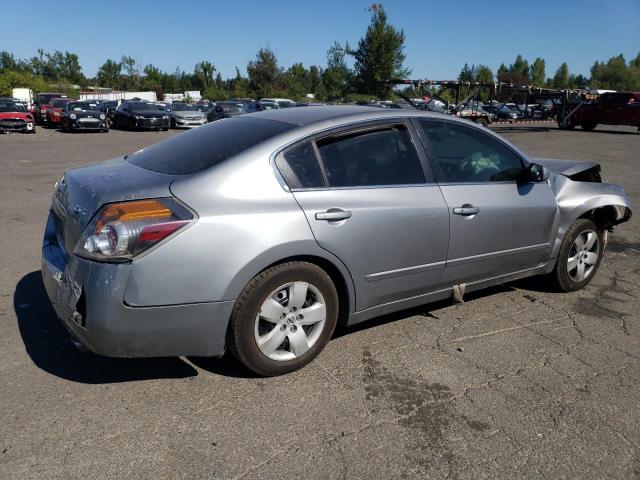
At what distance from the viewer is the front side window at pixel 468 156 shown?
387 cm

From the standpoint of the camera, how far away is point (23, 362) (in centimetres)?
332

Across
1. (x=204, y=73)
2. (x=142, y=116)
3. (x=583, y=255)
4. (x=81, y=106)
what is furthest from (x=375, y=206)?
(x=204, y=73)

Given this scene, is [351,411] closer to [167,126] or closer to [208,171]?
[208,171]

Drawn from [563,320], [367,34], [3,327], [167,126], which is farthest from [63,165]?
[367,34]

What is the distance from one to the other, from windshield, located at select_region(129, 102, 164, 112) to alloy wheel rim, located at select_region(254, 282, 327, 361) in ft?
80.5

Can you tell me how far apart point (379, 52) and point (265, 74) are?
2355 centimetres

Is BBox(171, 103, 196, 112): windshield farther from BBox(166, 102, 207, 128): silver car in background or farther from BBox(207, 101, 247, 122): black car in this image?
BBox(207, 101, 247, 122): black car

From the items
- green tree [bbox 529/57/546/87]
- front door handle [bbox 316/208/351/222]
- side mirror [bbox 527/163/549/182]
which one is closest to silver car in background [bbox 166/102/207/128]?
side mirror [bbox 527/163/549/182]

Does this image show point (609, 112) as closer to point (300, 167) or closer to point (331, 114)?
point (331, 114)

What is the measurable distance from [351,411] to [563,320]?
84.4 inches

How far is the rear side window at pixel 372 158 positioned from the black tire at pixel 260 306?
576 millimetres

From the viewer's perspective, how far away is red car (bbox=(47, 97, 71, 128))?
26078 mm

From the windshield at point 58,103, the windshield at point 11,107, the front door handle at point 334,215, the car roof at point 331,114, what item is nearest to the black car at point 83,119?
the windshield at point 11,107

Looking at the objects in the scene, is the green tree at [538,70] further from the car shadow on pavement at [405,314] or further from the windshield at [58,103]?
the car shadow on pavement at [405,314]
